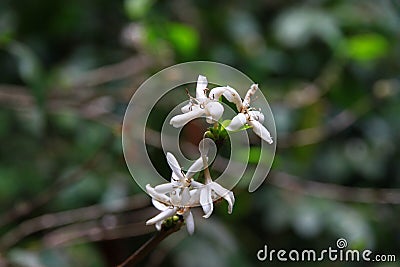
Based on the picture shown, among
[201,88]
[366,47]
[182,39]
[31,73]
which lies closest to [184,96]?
[182,39]

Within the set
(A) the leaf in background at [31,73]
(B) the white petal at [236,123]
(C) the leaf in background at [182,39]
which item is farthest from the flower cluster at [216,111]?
(C) the leaf in background at [182,39]

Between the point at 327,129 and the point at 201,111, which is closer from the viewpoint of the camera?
the point at 201,111

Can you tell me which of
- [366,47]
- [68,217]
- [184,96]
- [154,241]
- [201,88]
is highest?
[366,47]

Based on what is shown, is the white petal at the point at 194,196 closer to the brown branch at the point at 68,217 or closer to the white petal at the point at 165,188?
the white petal at the point at 165,188

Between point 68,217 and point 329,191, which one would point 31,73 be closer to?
point 68,217

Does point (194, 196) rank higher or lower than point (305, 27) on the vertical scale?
lower

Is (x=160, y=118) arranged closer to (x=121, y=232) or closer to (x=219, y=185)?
(x=121, y=232)

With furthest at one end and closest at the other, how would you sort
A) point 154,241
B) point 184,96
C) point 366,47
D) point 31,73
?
point 366,47
point 184,96
point 31,73
point 154,241
